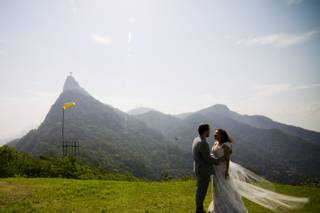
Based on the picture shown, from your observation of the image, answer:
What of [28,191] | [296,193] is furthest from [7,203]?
[296,193]

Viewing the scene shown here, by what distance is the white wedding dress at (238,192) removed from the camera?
29.9 feet

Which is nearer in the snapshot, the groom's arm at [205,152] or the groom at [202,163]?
the groom's arm at [205,152]

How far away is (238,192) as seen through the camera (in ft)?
31.3

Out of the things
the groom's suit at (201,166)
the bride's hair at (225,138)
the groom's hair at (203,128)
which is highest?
the groom's hair at (203,128)

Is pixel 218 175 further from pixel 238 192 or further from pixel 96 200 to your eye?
pixel 96 200

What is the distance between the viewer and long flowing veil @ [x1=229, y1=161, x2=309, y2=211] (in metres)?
10.1

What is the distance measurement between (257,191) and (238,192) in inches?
59.5

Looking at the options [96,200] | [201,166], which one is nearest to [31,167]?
[96,200]

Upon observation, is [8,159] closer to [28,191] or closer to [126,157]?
[28,191]

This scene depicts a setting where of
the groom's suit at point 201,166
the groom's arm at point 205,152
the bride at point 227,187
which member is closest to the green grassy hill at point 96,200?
the bride at point 227,187

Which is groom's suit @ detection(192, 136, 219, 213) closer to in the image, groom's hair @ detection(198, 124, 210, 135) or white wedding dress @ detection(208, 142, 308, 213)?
groom's hair @ detection(198, 124, 210, 135)

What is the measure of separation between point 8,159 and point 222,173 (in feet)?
84.5

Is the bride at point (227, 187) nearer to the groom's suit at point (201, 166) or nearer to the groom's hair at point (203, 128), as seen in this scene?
the groom's suit at point (201, 166)

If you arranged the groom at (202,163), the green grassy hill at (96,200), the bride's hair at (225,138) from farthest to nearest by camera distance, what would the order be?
the green grassy hill at (96,200) < the bride's hair at (225,138) < the groom at (202,163)
